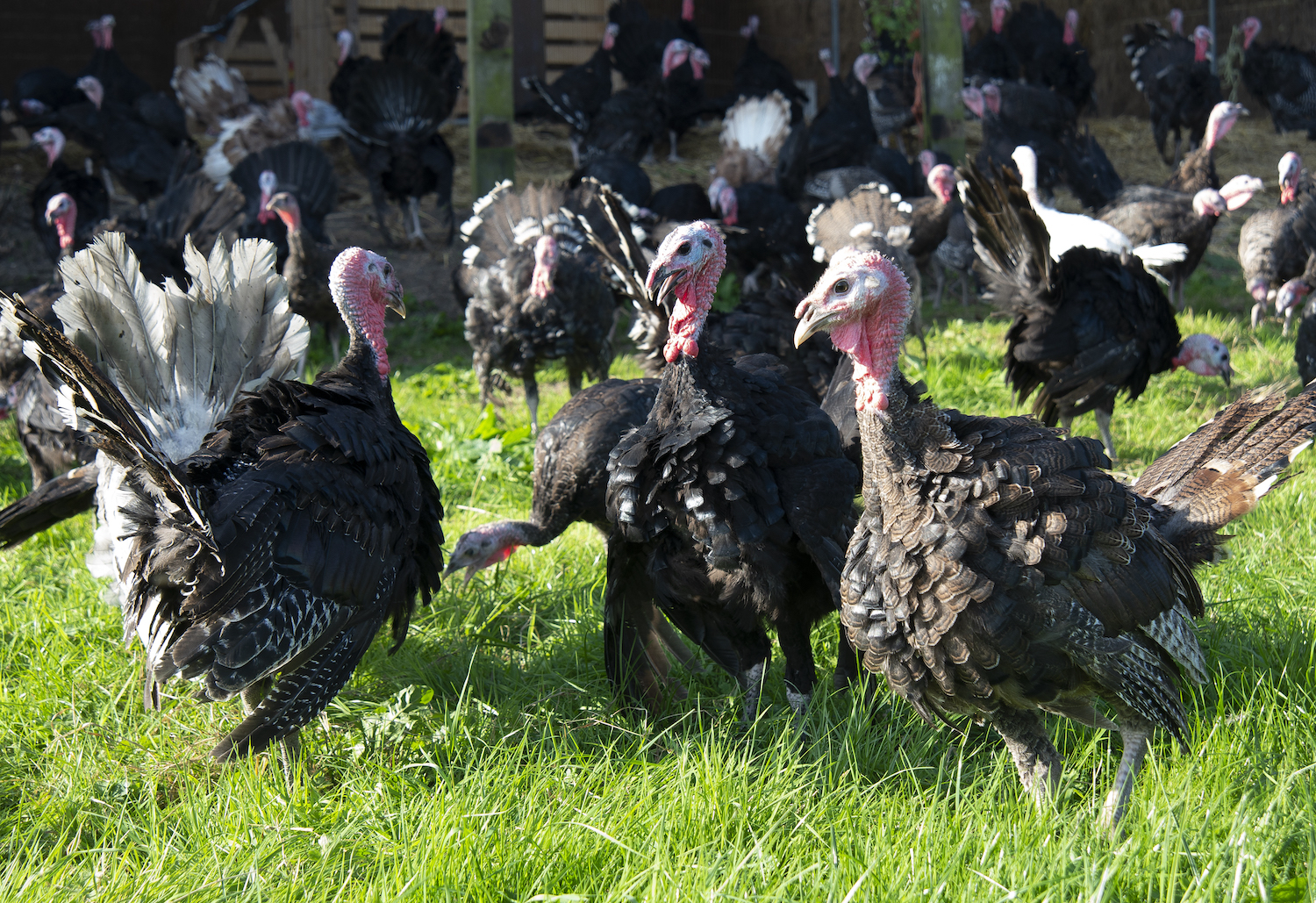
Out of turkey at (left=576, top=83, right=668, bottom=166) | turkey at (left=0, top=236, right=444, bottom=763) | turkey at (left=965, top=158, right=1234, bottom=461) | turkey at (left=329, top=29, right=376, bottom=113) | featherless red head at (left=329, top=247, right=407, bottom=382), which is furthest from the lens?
turkey at (left=576, top=83, right=668, bottom=166)

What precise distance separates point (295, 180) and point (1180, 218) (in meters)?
7.89

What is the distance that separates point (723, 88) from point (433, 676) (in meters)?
14.5

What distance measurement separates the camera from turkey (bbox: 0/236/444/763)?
8.61ft

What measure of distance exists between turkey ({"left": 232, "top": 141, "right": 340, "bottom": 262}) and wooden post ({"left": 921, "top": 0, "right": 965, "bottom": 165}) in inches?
233

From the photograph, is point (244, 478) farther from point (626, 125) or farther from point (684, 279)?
point (626, 125)

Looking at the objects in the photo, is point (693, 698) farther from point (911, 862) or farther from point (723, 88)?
point (723, 88)

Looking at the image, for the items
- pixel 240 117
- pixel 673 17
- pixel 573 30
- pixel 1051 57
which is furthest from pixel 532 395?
pixel 673 17


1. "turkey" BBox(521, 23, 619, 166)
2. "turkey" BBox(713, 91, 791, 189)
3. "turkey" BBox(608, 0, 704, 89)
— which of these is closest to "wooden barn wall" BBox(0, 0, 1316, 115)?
"turkey" BBox(608, 0, 704, 89)

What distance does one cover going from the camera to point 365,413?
3.28 metres

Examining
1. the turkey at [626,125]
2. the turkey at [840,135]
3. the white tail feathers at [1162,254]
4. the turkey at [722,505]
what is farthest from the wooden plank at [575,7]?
the turkey at [722,505]

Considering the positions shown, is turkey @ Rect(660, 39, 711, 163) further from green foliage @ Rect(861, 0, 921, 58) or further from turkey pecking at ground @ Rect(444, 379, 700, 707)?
turkey pecking at ground @ Rect(444, 379, 700, 707)

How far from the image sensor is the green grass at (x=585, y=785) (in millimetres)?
2174

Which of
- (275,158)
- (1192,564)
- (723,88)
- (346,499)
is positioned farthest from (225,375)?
(723,88)

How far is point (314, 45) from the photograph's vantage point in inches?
547
